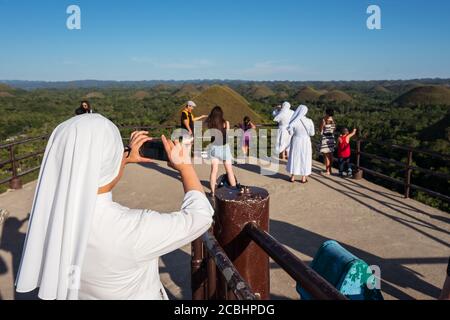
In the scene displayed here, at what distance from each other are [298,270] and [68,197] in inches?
32.6

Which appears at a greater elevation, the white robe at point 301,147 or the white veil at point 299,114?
the white veil at point 299,114

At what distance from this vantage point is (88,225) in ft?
4.05

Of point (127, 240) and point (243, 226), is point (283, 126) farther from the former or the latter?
point (127, 240)

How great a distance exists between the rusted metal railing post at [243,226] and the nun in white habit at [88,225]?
1.57 ft

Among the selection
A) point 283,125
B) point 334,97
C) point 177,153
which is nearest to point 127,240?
point 177,153

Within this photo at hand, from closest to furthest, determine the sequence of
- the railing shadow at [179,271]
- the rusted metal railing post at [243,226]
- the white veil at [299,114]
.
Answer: the rusted metal railing post at [243,226] < the railing shadow at [179,271] < the white veil at [299,114]

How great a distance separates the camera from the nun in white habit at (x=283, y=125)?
910 cm

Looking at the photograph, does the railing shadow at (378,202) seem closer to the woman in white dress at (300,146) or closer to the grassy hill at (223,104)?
the woman in white dress at (300,146)

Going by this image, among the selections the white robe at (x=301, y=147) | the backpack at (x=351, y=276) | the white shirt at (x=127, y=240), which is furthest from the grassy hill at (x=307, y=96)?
the white shirt at (x=127, y=240)

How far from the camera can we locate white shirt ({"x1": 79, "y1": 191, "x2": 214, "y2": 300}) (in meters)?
1.28

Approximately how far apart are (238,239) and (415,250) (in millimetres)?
3534

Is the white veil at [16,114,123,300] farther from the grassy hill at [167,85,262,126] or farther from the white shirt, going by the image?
the grassy hill at [167,85,262,126]

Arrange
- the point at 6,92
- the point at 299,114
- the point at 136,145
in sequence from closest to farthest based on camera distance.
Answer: the point at 136,145
the point at 299,114
the point at 6,92
